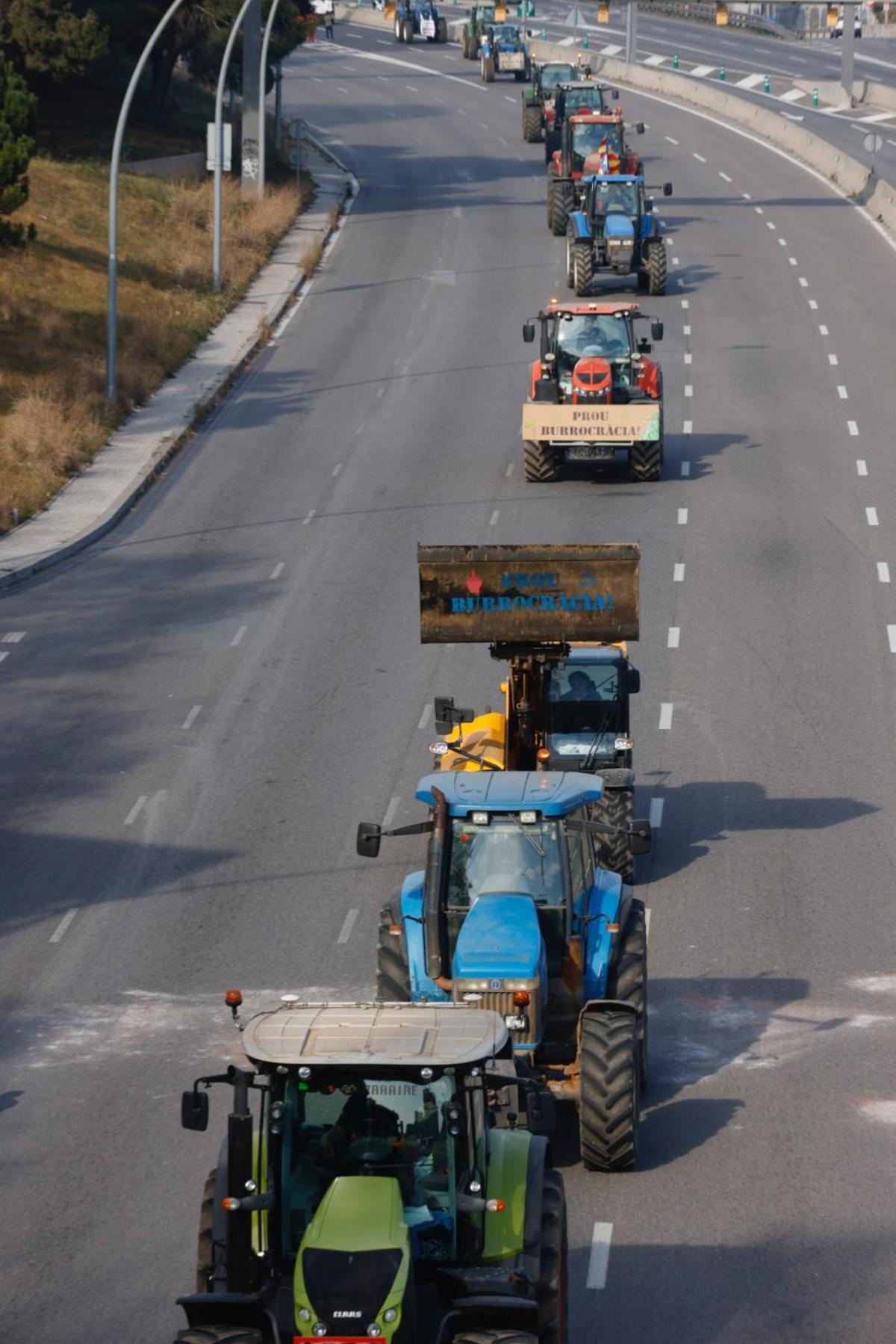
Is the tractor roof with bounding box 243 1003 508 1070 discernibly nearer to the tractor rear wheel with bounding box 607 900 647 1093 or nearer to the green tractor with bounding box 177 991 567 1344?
the green tractor with bounding box 177 991 567 1344

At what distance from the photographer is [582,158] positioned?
61.7 meters

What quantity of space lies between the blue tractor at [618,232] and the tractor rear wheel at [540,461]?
46.1 ft

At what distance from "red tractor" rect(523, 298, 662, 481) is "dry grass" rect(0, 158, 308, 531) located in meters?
9.14

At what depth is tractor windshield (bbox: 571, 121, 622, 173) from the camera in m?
61.5

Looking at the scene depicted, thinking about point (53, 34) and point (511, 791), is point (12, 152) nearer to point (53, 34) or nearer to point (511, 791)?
point (53, 34)

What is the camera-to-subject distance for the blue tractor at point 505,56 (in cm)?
9500

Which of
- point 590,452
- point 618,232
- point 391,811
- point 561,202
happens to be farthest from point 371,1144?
point 561,202

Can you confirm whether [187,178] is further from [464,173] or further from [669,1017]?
[669,1017]

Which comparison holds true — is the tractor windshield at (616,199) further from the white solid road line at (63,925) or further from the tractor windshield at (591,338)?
the white solid road line at (63,925)

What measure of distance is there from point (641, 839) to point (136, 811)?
946 centimetres

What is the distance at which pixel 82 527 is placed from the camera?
37.0 meters

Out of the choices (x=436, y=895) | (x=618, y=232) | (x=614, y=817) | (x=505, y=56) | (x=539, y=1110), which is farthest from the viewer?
(x=505, y=56)

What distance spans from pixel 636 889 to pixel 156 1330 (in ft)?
34.1

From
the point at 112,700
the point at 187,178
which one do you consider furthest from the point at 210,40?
the point at 112,700
